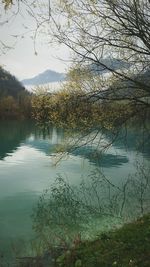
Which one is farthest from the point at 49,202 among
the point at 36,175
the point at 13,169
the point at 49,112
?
the point at 13,169

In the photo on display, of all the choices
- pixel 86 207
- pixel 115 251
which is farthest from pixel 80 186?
pixel 115 251

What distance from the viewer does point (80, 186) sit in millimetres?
20797

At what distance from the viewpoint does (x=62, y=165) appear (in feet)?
93.6

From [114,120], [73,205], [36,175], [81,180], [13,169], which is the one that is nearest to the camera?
[114,120]

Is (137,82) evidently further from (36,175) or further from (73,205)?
(36,175)

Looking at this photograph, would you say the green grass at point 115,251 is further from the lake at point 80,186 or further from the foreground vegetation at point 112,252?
the lake at point 80,186

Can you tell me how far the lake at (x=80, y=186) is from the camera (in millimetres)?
13891

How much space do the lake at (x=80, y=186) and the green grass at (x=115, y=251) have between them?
318 centimetres

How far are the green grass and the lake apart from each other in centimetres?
318

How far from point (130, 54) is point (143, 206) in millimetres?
6064

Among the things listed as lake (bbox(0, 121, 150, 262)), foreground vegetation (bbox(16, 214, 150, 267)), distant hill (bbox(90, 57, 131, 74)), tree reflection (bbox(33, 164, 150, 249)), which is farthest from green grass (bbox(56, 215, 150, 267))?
distant hill (bbox(90, 57, 131, 74))

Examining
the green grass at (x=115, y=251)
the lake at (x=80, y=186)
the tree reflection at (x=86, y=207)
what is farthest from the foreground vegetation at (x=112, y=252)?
the lake at (x=80, y=186)

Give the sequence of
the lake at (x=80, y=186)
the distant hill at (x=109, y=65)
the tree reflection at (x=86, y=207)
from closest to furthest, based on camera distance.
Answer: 1. the distant hill at (x=109, y=65)
2. the tree reflection at (x=86, y=207)
3. the lake at (x=80, y=186)

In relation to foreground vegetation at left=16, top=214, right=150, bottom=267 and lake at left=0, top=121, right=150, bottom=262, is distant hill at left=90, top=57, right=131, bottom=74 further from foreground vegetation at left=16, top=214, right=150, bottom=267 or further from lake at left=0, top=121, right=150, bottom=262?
foreground vegetation at left=16, top=214, right=150, bottom=267
